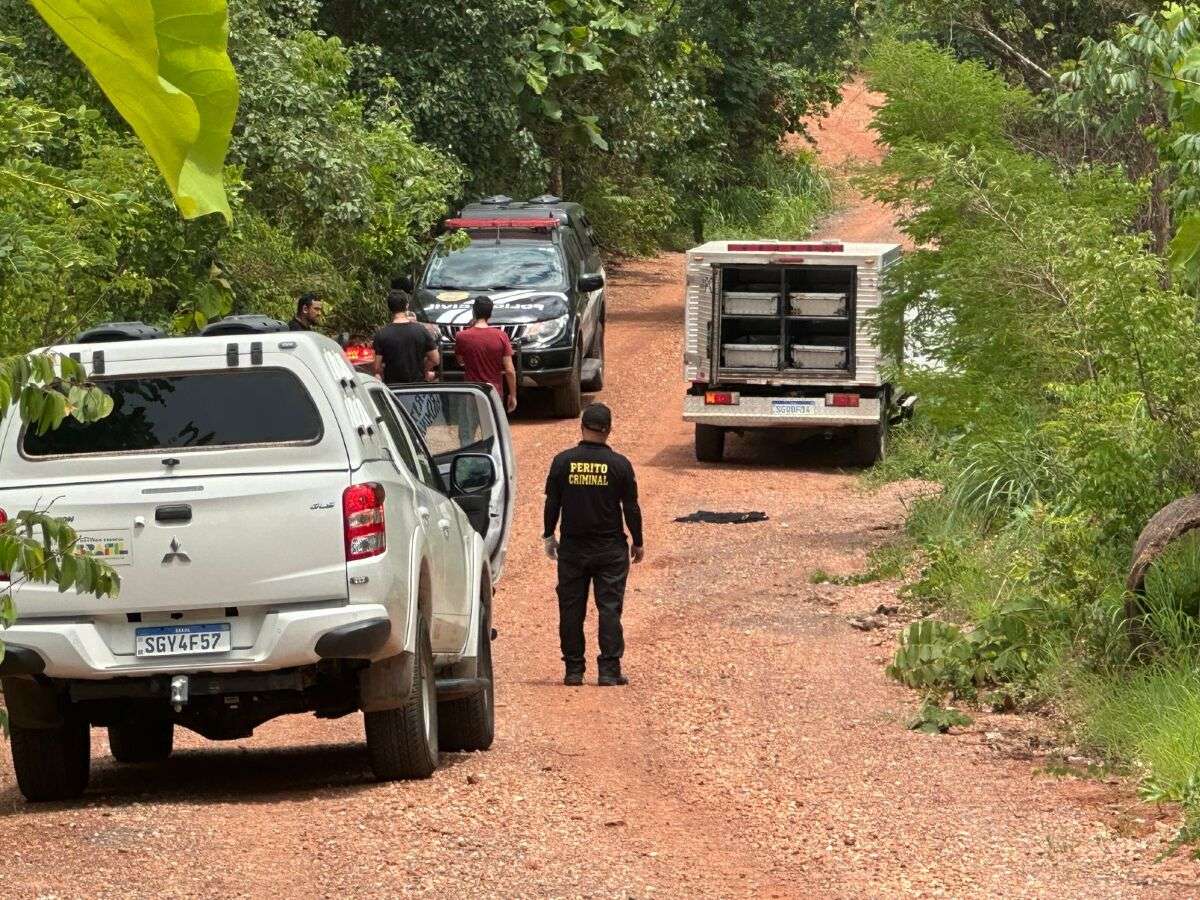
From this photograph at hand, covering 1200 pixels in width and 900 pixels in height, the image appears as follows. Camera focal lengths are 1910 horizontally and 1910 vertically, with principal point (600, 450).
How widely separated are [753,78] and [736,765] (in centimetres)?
2842

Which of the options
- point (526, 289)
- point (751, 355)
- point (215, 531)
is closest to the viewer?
point (215, 531)

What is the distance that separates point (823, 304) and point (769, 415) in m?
1.19

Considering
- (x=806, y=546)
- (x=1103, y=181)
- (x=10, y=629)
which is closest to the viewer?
(x=10, y=629)

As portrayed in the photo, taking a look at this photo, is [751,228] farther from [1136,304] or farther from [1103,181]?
[1136,304]

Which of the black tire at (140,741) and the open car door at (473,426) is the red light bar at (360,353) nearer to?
the open car door at (473,426)

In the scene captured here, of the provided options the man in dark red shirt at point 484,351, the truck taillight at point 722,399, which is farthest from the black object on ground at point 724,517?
the truck taillight at point 722,399

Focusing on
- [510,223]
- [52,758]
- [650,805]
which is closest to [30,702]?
[52,758]

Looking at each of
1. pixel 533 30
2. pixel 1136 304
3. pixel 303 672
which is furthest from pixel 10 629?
pixel 533 30

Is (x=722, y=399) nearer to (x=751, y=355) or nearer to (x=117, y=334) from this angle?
(x=751, y=355)

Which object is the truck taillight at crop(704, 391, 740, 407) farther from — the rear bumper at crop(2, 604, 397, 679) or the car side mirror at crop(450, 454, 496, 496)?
the rear bumper at crop(2, 604, 397, 679)

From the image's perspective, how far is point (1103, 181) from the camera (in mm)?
12781

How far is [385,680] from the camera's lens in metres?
6.72

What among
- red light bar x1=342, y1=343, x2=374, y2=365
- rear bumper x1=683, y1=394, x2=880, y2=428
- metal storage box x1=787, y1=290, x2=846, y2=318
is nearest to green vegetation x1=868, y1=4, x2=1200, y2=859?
rear bumper x1=683, y1=394, x2=880, y2=428

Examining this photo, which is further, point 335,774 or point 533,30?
point 533,30
